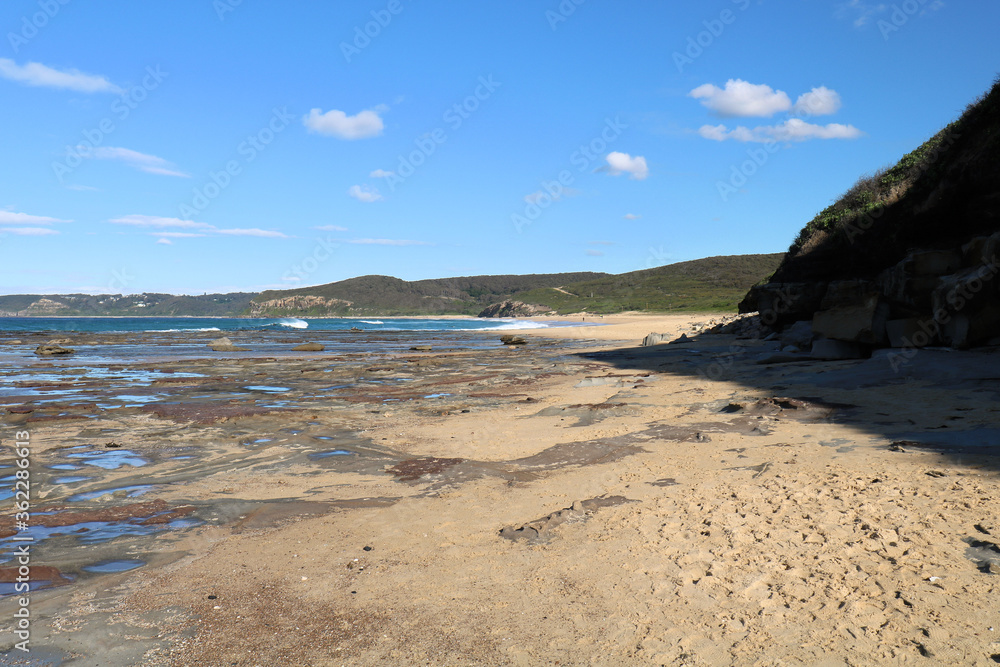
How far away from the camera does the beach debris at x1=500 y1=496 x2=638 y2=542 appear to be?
187 inches

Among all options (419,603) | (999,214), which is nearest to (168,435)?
(419,603)

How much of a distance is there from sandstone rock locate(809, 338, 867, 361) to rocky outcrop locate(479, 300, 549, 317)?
381 feet

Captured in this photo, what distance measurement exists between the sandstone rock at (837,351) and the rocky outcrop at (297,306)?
→ 170 meters

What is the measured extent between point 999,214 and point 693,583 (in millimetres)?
13655

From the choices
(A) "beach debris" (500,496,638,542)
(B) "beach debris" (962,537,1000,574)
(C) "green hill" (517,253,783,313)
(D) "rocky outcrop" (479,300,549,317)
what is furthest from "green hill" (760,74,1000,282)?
→ (D) "rocky outcrop" (479,300,549,317)

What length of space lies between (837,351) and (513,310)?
125874mm

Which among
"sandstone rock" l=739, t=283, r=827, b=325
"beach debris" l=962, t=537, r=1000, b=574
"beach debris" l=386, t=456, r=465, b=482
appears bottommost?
"beach debris" l=386, t=456, r=465, b=482

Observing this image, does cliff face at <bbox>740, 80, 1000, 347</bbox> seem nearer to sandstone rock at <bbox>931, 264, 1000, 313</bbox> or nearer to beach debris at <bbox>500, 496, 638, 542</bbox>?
sandstone rock at <bbox>931, 264, 1000, 313</bbox>

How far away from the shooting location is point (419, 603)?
3.73m

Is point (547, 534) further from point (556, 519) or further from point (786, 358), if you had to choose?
point (786, 358)

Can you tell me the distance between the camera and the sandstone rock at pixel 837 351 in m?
13.7

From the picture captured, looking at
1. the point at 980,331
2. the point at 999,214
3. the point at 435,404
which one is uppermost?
the point at 999,214

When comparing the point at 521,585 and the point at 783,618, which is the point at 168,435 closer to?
the point at 521,585

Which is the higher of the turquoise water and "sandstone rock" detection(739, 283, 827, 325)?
"sandstone rock" detection(739, 283, 827, 325)
